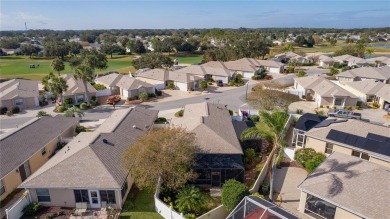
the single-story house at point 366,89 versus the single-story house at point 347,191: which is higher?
the single-story house at point 366,89

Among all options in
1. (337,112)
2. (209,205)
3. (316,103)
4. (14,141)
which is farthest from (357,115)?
(14,141)

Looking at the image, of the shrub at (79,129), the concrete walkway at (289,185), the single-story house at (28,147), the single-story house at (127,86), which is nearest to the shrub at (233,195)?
the concrete walkway at (289,185)

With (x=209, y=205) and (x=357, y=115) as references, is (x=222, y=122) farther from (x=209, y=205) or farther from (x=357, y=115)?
(x=357, y=115)

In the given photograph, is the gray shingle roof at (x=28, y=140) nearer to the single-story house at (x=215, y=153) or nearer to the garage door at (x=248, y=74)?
the single-story house at (x=215, y=153)

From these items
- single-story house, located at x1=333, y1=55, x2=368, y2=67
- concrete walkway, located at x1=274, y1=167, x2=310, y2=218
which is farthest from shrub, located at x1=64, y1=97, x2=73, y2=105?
single-story house, located at x1=333, y1=55, x2=368, y2=67

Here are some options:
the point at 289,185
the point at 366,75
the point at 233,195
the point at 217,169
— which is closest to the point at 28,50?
the point at 217,169

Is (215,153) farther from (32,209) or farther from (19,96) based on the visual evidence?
(19,96)
